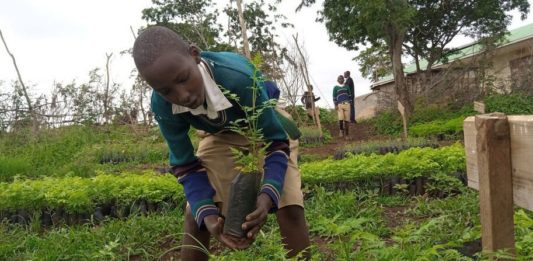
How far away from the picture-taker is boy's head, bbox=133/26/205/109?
5.47ft

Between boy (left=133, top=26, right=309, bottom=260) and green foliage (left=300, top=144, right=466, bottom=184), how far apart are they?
9.78 ft

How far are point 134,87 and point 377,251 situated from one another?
42.0 feet

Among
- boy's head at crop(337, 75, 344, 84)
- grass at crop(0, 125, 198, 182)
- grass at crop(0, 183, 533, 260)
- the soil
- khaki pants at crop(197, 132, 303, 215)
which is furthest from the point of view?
boy's head at crop(337, 75, 344, 84)

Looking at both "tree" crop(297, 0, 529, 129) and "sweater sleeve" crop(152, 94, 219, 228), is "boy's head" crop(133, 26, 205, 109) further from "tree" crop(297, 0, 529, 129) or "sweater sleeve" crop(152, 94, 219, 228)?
"tree" crop(297, 0, 529, 129)

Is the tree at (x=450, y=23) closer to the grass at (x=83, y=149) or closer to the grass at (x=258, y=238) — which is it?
the grass at (x=83, y=149)

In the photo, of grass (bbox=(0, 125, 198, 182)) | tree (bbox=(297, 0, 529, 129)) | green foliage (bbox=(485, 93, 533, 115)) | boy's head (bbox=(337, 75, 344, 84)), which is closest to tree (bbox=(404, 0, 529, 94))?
tree (bbox=(297, 0, 529, 129))

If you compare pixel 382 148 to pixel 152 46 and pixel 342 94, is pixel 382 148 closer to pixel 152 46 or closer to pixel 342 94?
pixel 342 94

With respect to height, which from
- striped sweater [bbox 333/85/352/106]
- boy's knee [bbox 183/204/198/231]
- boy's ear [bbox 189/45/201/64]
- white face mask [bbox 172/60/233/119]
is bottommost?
boy's knee [bbox 183/204/198/231]

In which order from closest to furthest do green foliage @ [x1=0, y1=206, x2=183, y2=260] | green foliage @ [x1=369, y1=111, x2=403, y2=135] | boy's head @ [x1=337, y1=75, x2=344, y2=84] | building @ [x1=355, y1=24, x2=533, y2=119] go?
green foliage @ [x1=0, y1=206, x2=183, y2=260], boy's head @ [x1=337, y1=75, x2=344, y2=84], green foliage @ [x1=369, y1=111, x2=403, y2=135], building @ [x1=355, y1=24, x2=533, y2=119]

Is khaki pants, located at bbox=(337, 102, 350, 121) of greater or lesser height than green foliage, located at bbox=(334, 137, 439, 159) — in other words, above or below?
above

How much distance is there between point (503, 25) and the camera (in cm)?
1628

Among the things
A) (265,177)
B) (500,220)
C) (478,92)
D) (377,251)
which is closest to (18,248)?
(265,177)

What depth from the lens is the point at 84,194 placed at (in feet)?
15.2

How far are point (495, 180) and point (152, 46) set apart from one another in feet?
3.93
